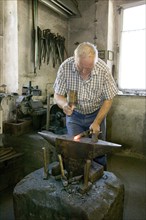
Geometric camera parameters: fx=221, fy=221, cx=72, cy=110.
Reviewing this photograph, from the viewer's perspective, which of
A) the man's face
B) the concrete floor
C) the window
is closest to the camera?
the man's face

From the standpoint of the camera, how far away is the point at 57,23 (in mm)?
3574

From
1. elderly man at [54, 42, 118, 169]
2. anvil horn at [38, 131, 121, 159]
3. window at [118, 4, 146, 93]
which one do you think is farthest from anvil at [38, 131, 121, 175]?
window at [118, 4, 146, 93]

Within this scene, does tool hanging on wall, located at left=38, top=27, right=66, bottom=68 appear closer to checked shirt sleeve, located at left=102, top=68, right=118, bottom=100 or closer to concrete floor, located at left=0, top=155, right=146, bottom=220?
checked shirt sleeve, located at left=102, top=68, right=118, bottom=100

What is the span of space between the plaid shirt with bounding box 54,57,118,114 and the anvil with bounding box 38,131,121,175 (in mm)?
521

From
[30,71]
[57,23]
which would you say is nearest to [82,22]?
[57,23]

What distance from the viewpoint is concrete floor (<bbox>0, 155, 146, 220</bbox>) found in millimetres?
2037

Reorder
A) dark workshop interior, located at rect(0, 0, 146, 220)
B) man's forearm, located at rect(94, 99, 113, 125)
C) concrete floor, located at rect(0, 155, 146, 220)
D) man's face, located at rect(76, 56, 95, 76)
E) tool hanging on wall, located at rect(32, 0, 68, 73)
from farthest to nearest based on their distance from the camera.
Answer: tool hanging on wall, located at rect(32, 0, 68, 73) < concrete floor, located at rect(0, 155, 146, 220) < man's forearm, located at rect(94, 99, 113, 125) < man's face, located at rect(76, 56, 95, 76) < dark workshop interior, located at rect(0, 0, 146, 220)

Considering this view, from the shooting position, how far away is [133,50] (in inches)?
138

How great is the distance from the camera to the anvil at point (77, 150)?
1.37 meters

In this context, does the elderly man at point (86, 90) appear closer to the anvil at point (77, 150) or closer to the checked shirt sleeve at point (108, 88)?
the checked shirt sleeve at point (108, 88)

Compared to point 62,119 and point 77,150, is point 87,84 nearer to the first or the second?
point 77,150

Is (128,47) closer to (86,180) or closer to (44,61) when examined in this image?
(44,61)

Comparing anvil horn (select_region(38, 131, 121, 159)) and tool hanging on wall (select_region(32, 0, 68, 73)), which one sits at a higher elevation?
tool hanging on wall (select_region(32, 0, 68, 73))

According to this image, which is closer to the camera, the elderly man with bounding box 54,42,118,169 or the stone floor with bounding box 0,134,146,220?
the elderly man with bounding box 54,42,118,169
